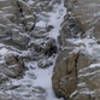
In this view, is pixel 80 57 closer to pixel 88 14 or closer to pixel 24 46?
pixel 88 14

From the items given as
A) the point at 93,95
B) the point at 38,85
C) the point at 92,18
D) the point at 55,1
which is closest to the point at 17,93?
the point at 38,85

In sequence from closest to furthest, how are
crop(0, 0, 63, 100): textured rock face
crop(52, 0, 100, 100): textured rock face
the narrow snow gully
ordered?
crop(52, 0, 100, 100): textured rock face
crop(0, 0, 63, 100): textured rock face
the narrow snow gully

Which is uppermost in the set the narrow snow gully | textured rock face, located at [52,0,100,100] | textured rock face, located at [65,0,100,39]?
textured rock face, located at [65,0,100,39]

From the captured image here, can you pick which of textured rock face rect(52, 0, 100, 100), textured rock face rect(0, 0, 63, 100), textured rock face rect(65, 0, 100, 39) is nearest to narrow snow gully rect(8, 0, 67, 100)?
textured rock face rect(0, 0, 63, 100)

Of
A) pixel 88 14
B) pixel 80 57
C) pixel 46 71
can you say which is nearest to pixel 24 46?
pixel 46 71

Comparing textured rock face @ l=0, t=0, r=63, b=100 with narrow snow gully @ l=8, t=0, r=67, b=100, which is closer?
textured rock face @ l=0, t=0, r=63, b=100

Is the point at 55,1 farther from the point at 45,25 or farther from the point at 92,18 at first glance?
the point at 92,18

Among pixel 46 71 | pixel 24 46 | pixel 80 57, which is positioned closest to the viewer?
pixel 80 57

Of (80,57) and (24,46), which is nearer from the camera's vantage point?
(80,57)

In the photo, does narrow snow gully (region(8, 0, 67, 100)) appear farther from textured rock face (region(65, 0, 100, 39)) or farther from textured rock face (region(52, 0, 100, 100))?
textured rock face (region(65, 0, 100, 39))

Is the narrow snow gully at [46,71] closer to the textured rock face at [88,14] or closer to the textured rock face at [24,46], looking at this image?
the textured rock face at [24,46]

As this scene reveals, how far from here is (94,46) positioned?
870 centimetres

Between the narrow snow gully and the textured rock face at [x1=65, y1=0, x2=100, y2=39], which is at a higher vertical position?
the textured rock face at [x1=65, y1=0, x2=100, y2=39]

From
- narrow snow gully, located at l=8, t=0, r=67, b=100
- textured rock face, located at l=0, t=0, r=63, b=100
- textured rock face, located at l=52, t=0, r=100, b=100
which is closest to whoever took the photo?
textured rock face, located at l=52, t=0, r=100, b=100
